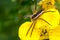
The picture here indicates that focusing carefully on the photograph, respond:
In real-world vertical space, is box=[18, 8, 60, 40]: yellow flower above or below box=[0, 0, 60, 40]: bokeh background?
above

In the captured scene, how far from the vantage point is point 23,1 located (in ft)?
3.90

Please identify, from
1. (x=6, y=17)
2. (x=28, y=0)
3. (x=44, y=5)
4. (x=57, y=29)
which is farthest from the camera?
(x=6, y=17)

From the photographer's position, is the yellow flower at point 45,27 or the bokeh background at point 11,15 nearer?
the yellow flower at point 45,27

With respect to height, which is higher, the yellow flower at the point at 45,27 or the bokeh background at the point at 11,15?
the yellow flower at the point at 45,27

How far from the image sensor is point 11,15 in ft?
4.18

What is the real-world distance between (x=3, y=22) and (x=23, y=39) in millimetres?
498

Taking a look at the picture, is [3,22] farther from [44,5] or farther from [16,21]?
[44,5]

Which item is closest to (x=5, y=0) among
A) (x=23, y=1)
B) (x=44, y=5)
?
(x=23, y=1)

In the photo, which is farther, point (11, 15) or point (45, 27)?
point (11, 15)

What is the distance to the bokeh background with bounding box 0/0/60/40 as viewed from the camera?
1.18m

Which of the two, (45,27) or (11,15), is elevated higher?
(45,27)

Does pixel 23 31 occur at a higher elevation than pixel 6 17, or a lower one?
higher

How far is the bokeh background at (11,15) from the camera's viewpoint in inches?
46.6

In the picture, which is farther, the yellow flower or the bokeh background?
the bokeh background
